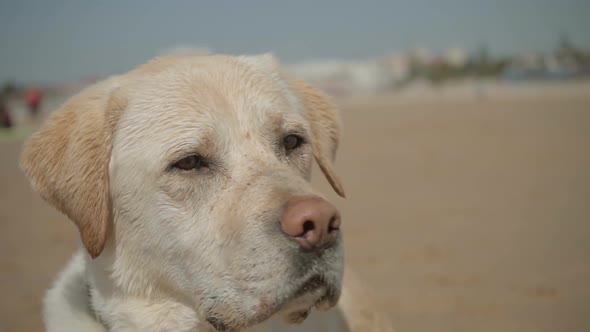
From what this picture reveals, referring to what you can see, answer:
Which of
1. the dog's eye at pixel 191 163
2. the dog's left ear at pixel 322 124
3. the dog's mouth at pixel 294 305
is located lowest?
the dog's mouth at pixel 294 305

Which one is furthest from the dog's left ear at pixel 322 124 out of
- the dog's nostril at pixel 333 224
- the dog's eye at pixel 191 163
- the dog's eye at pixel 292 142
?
the dog's nostril at pixel 333 224

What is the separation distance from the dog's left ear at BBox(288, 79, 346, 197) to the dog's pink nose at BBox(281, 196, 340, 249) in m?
0.91

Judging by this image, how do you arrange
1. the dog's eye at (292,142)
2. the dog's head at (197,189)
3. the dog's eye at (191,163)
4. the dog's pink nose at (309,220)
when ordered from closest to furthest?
the dog's pink nose at (309,220)
the dog's head at (197,189)
the dog's eye at (191,163)
the dog's eye at (292,142)

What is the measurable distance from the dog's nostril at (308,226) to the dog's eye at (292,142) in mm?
690

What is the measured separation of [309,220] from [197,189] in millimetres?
596

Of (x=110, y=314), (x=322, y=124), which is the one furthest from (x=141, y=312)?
(x=322, y=124)

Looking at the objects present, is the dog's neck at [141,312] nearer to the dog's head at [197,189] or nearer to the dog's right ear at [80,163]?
the dog's head at [197,189]

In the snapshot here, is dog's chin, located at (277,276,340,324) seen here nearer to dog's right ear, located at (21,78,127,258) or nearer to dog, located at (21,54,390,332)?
dog, located at (21,54,390,332)

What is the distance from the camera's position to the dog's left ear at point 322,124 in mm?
3178

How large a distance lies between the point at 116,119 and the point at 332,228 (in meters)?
1.13

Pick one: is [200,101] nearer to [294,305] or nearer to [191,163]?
[191,163]

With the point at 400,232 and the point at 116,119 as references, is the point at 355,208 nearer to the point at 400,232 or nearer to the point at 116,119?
the point at 400,232

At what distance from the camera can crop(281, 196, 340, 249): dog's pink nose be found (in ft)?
7.09

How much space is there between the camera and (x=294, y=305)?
232 centimetres
